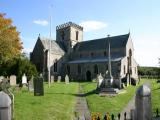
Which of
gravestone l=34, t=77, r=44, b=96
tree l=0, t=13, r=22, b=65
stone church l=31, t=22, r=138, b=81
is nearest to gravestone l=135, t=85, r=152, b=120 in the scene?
gravestone l=34, t=77, r=44, b=96

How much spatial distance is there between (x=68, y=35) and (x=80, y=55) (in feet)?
19.3

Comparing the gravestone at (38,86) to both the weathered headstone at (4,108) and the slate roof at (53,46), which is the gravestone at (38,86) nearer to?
the weathered headstone at (4,108)

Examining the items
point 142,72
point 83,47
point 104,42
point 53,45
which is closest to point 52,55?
point 53,45

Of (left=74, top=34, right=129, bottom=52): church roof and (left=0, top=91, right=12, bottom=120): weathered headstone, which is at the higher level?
(left=74, top=34, right=129, bottom=52): church roof

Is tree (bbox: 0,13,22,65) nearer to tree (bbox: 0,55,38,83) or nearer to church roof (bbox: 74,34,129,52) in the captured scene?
tree (bbox: 0,55,38,83)

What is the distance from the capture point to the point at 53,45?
60219 millimetres

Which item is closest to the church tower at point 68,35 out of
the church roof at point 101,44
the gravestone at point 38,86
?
the church roof at point 101,44

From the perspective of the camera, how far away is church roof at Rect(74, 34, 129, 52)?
52.4 metres

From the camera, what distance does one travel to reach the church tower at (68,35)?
63.0 m

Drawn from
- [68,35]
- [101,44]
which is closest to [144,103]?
[101,44]

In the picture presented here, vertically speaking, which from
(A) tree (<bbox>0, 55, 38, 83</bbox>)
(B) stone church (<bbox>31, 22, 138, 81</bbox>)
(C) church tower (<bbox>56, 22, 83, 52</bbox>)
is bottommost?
(A) tree (<bbox>0, 55, 38, 83</bbox>)

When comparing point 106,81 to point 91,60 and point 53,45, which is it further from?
point 53,45

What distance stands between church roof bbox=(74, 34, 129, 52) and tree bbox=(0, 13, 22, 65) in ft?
55.6

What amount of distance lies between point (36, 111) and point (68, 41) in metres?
48.1
